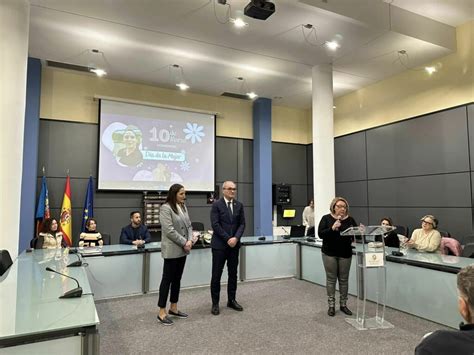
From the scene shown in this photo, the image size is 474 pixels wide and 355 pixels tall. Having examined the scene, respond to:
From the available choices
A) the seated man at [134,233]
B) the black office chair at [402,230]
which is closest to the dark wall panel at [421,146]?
the black office chair at [402,230]

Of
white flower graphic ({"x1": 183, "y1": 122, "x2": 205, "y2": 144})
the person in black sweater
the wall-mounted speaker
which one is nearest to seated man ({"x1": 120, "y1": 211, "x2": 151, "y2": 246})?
the person in black sweater

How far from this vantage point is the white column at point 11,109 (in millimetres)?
3865

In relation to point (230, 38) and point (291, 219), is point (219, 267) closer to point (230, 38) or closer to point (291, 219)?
point (230, 38)

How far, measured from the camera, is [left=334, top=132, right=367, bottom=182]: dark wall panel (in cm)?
747

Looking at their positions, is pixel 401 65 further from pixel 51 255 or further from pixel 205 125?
pixel 51 255

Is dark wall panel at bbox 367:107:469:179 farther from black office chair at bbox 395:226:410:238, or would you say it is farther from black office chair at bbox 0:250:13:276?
black office chair at bbox 0:250:13:276

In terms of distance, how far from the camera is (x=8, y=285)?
2.49 m

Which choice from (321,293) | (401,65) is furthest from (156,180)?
(401,65)

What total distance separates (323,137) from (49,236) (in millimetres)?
4654

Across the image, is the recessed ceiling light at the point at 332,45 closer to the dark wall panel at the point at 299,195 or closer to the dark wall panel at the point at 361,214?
the dark wall panel at the point at 361,214

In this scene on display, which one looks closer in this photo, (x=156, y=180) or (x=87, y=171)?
(x=87, y=171)

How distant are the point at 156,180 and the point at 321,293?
4.19m

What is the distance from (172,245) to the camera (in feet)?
11.3

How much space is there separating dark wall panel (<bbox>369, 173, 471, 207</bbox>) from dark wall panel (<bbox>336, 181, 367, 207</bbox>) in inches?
7.2
